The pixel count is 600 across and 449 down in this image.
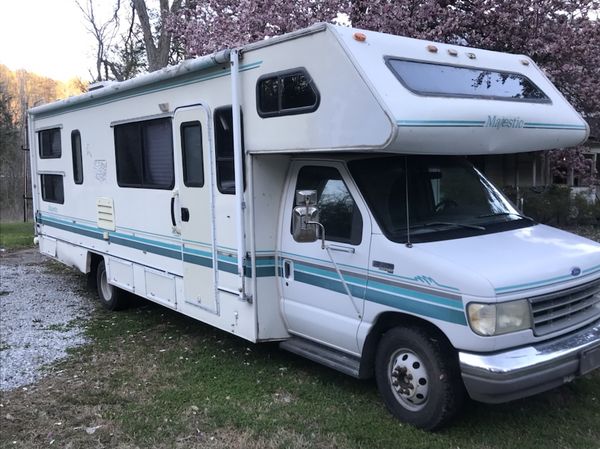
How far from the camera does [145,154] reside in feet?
21.2

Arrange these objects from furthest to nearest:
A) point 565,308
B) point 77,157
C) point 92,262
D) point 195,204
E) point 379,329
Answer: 1. point 92,262
2. point 77,157
3. point 195,204
4. point 379,329
5. point 565,308

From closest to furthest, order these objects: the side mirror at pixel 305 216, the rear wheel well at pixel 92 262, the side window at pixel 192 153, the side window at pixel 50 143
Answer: the side mirror at pixel 305 216 → the side window at pixel 192 153 → the rear wheel well at pixel 92 262 → the side window at pixel 50 143

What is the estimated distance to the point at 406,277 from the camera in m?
4.03

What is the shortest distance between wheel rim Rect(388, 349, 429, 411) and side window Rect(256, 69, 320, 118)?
1.86 m

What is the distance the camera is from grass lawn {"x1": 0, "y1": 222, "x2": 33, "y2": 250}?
14438 millimetres

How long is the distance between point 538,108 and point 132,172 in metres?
4.31

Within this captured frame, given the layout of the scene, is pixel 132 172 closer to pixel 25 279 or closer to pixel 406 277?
pixel 406 277

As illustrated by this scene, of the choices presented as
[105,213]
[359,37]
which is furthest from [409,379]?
[105,213]

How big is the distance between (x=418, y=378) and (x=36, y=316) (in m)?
5.36

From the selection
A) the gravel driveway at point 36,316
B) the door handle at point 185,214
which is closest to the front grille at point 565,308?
the door handle at point 185,214

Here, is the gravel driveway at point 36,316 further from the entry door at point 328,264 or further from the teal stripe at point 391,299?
the teal stripe at point 391,299

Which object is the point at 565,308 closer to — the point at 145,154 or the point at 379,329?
the point at 379,329

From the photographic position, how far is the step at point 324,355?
449 cm

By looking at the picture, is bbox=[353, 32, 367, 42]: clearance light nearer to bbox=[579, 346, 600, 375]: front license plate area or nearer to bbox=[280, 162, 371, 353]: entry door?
bbox=[280, 162, 371, 353]: entry door
